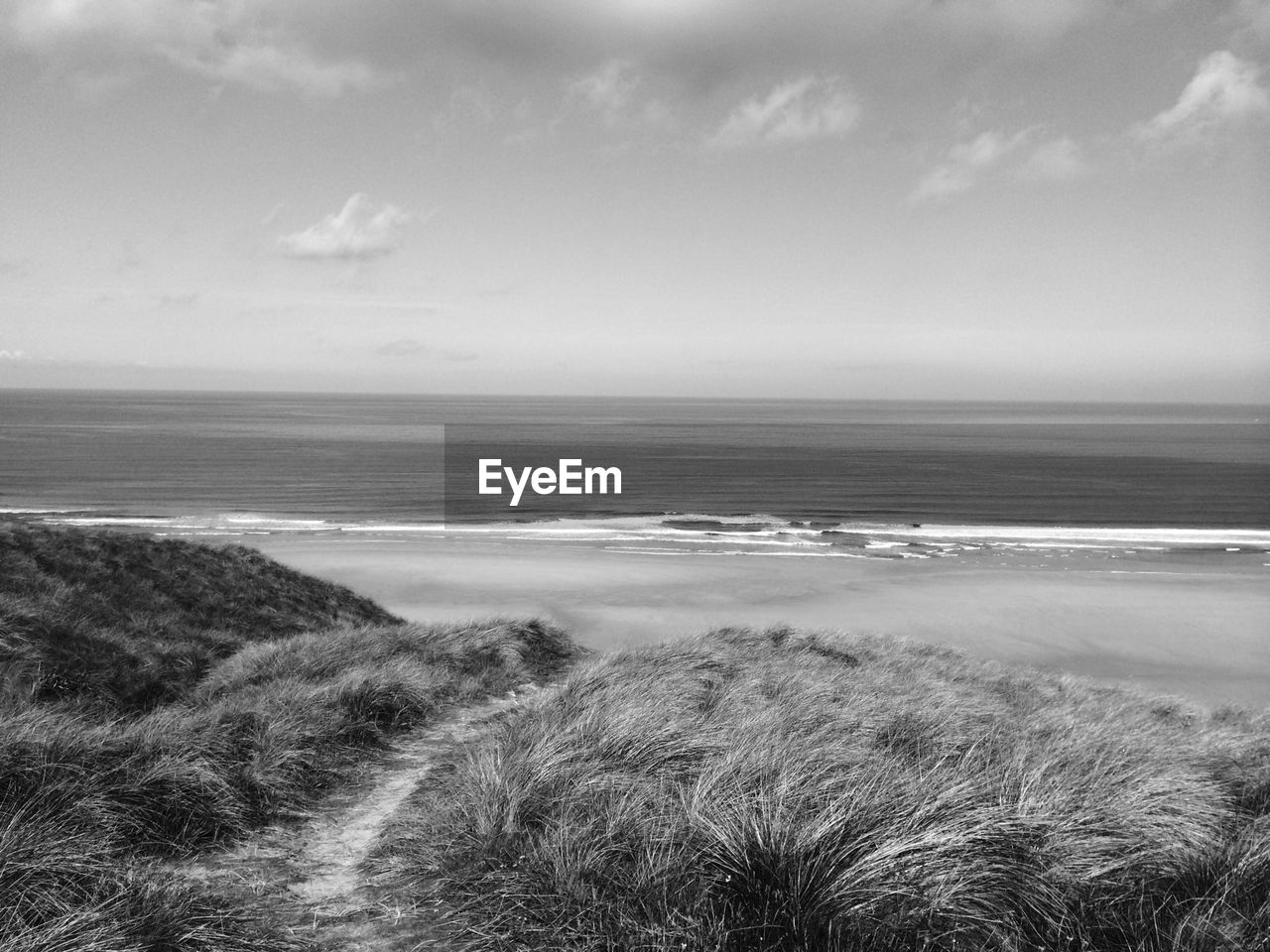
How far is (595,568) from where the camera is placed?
32.2m

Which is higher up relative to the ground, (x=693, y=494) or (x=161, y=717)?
(x=161, y=717)

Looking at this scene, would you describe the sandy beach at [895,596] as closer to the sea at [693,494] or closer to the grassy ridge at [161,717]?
the sea at [693,494]

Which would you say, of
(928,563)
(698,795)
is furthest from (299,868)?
(928,563)

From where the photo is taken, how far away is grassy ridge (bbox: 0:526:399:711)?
8.62m

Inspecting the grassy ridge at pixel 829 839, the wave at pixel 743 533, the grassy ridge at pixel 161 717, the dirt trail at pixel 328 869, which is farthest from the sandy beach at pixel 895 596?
the grassy ridge at pixel 829 839

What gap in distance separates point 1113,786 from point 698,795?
323 centimetres

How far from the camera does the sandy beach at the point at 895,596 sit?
21.7 meters

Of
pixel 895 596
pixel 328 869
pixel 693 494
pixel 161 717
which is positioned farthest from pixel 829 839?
pixel 693 494

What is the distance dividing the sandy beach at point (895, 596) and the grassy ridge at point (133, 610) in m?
6.05

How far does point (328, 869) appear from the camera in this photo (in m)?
4.62

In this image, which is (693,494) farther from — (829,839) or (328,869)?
(829,839)

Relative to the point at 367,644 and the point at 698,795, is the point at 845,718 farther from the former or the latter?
the point at 367,644

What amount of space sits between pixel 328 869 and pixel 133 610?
1058cm

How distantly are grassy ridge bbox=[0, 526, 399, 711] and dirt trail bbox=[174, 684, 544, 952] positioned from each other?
4019mm
